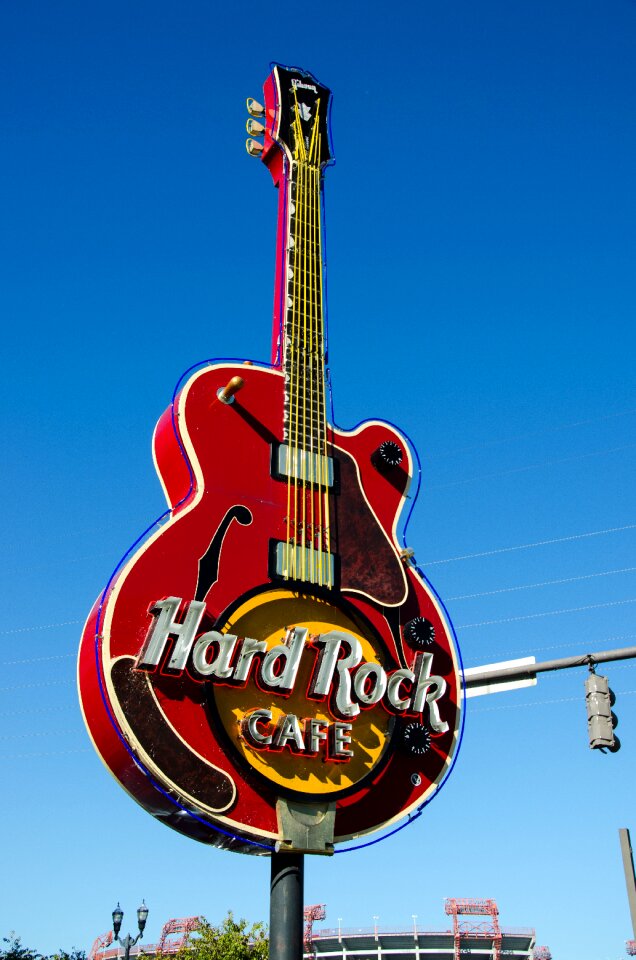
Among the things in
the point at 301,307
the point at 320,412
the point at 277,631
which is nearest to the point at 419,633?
the point at 277,631

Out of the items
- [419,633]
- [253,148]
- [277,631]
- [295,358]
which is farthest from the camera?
[253,148]

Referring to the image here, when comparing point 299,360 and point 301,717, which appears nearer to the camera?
point 301,717

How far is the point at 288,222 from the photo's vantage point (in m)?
24.4

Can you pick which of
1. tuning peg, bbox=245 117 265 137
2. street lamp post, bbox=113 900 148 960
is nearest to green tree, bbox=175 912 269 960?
street lamp post, bbox=113 900 148 960

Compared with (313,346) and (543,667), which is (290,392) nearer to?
(313,346)

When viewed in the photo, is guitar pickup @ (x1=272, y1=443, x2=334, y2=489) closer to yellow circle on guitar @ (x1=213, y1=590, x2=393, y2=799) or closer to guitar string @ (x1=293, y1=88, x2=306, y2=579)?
guitar string @ (x1=293, y1=88, x2=306, y2=579)

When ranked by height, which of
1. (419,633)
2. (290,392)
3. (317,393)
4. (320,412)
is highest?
(317,393)

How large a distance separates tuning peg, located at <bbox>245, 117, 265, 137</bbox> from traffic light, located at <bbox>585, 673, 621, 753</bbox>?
1620 centimetres

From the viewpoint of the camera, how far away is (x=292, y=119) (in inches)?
1029

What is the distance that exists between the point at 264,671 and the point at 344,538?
375 centimetres

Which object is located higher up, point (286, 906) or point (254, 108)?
point (254, 108)

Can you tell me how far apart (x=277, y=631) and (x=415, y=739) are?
3.21 m

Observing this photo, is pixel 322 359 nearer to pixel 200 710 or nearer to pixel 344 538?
pixel 344 538

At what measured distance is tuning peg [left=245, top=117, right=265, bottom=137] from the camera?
1025 inches
